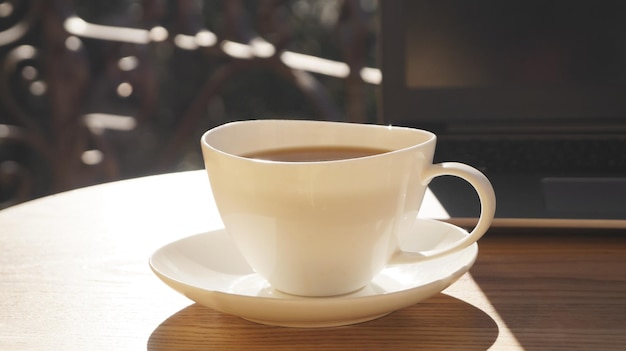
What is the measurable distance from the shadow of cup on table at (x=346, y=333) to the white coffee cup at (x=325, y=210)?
3 centimetres

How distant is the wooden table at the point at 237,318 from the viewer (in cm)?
47

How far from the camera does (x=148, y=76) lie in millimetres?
1763

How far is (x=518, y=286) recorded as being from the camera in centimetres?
56

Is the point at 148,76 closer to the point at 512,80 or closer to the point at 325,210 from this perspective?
the point at 512,80

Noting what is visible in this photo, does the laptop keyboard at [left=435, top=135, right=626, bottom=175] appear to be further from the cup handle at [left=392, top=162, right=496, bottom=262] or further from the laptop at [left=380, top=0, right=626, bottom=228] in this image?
the cup handle at [left=392, top=162, right=496, bottom=262]

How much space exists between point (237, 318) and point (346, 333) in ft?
0.24

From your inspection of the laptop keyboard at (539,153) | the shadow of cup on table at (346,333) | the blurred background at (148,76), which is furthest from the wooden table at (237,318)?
the blurred background at (148,76)

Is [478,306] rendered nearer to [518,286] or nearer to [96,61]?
[518,286]

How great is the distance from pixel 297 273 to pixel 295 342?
0.05 metres

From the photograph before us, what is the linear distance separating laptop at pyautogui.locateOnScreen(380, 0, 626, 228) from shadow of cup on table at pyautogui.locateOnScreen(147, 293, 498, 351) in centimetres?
42

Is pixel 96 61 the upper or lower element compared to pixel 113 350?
lower

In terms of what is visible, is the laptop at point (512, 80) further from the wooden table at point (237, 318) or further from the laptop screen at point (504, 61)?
the wooden table at point (237, 318)

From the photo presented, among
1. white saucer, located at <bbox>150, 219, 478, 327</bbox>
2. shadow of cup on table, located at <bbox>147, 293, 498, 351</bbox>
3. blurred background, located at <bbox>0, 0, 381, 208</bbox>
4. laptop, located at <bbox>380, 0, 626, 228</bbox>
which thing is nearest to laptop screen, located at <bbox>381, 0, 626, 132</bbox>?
laptop, located at <bbox>380, 0, 626, 228</bbox>

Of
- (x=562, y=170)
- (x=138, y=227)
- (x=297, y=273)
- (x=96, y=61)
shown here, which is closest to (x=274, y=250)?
(x=297, y=273)
